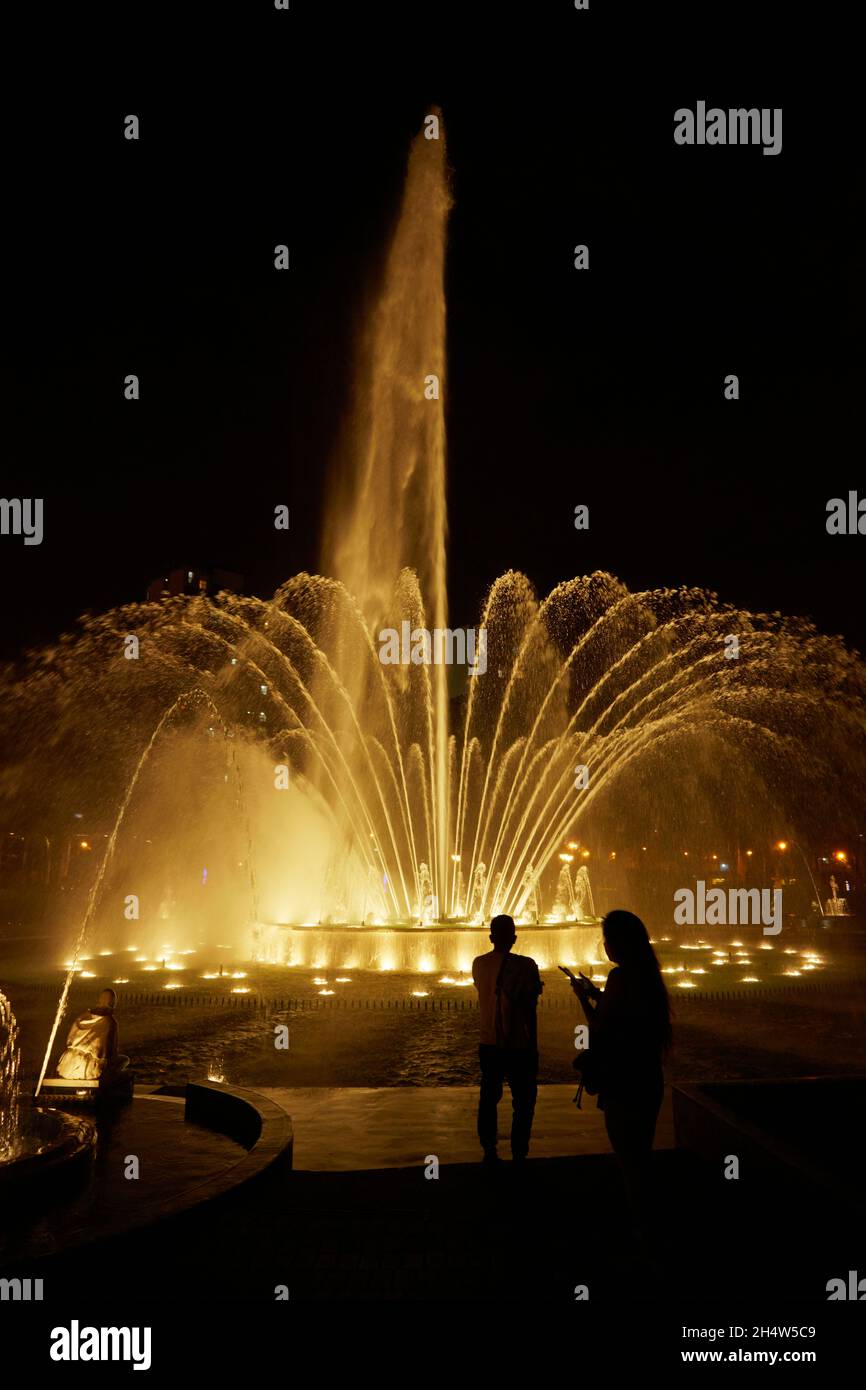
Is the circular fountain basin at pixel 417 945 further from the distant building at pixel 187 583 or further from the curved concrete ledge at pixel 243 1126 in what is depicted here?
the distant building at pixel 187 583

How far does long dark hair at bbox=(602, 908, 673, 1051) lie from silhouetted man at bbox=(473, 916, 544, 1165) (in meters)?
1.35

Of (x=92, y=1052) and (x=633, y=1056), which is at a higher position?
(x=633, y=1056)

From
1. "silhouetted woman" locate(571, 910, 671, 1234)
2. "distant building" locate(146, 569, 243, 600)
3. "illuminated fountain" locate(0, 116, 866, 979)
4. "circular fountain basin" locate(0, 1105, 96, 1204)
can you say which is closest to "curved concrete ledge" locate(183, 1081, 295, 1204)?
"circular fountain basin" locate(0, 1105, 96, 1204)

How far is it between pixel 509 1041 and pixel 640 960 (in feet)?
5.80

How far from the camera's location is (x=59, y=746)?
59.4 meters

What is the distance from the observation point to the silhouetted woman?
5270mm

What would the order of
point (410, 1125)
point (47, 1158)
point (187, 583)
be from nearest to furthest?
point (47, 1158) < point (410, 1125) < point (187, 583)

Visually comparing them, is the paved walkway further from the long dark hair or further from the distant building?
the distant building

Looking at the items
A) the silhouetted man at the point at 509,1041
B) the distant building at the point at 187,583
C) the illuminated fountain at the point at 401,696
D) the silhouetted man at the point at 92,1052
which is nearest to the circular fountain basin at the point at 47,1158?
the silhouetted man at the point at 92,1052

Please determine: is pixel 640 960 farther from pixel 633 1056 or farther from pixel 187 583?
pixel 187 583

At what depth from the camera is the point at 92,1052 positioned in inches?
360

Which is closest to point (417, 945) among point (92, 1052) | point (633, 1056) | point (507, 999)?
point (92, 1052)

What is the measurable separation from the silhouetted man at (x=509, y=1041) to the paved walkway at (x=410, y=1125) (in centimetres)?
65
